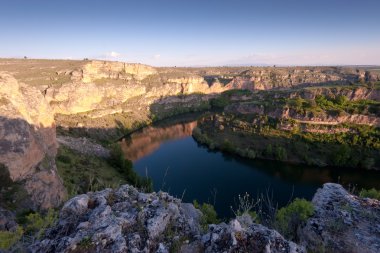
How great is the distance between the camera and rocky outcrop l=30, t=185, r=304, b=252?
18.7ft

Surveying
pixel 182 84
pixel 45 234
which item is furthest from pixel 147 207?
pixel 182 84

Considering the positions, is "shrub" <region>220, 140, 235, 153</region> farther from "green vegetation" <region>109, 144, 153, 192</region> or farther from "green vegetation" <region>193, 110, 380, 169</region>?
"green vegetation" <region>109, 144, 153, 192</region>

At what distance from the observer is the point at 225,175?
44.3 metres

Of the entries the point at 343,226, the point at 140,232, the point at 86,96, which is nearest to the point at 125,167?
the point at 343,226

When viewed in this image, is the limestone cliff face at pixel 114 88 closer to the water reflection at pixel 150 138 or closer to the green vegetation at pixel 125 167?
the water reflection at pixel 150 138

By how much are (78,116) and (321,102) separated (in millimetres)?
61598

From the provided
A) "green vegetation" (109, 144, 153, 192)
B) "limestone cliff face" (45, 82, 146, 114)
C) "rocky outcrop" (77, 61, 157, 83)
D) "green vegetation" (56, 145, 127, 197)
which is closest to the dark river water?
"green vegetation" (109, 144, 153, 192)

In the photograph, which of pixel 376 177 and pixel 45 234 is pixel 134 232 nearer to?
pixel 45 234

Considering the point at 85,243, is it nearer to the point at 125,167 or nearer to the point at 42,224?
the point at 42,224

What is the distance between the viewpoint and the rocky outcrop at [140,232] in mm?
5688

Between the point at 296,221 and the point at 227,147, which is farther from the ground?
the point at 296,221

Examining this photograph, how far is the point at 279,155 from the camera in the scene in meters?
48.5

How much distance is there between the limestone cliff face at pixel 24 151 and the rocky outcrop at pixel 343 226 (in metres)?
23.7

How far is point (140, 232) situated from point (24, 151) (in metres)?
24.2
